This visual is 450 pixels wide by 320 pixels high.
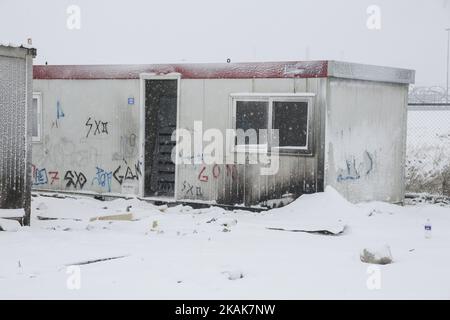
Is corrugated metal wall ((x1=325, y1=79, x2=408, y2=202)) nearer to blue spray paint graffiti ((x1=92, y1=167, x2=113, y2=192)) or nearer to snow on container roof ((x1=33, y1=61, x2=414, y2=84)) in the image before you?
snow on container roof ((x1=33, y1=61, x2=414, y2=84))

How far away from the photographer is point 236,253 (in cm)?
750

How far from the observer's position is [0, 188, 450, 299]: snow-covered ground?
5848 mm

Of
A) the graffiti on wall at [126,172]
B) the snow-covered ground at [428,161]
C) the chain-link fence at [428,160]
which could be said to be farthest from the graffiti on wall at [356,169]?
the graffiti on wall at [126,172]

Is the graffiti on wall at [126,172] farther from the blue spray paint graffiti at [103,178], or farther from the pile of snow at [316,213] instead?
the pile of snow at [316,213]

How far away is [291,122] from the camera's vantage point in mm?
11047

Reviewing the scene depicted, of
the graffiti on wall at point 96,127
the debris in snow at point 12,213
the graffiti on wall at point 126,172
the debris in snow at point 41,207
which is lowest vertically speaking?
the debris in snow at point 41,207

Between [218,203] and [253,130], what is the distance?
150 centimetres

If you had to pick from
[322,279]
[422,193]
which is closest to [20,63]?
[322,279]

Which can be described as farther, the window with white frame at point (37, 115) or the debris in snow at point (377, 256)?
the window with white frame at point (37, 115)

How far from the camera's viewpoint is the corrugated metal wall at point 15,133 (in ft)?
29.7

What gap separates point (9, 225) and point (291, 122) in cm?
497

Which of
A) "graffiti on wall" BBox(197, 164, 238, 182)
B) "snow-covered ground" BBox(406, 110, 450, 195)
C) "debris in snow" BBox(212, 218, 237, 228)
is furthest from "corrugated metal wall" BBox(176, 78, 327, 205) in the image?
"snow-covered ground" BBox(406, 110, 450, 195)

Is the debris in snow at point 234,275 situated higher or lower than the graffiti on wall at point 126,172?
lower
